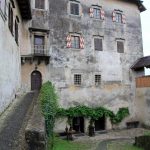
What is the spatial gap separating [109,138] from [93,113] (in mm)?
3053

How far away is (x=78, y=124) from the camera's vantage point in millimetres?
23266

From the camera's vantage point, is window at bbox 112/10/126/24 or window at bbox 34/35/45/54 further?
window at bbox 112/10/126/24

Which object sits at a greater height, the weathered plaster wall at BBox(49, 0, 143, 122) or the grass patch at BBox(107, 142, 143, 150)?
the weathered plaster wall at BBox(49, 0, 143, 122)

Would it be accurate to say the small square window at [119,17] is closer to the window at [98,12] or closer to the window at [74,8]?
the window at [98,12]

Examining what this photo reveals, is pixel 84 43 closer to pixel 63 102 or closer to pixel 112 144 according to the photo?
pixel 63 102

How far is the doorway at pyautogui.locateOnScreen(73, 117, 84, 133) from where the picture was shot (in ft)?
76.0

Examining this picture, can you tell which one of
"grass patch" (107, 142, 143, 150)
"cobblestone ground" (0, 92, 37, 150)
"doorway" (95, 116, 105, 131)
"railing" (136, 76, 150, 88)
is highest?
"railing" (136, 76, 150, 88)

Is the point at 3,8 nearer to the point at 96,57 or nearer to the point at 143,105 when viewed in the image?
the point at 96,57

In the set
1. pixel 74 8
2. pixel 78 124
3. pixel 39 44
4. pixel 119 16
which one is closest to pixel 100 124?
pixel 78 124

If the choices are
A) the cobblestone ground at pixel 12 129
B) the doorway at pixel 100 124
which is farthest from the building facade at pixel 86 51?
the cobblestone ground at pixel 12 129

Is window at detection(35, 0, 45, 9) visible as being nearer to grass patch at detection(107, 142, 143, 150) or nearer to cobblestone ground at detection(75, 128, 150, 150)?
cobblestone ground at detection(75, 128, 150, 150)

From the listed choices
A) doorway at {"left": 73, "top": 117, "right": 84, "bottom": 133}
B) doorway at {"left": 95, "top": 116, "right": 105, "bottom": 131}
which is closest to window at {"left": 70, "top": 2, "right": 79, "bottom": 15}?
doorway at {"left": 73, "top": 117, "right": 84, "bottom": 133}

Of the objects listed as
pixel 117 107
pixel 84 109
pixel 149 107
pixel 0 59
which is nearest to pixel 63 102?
pixel 84 109

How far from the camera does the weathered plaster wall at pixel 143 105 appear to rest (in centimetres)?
2480
